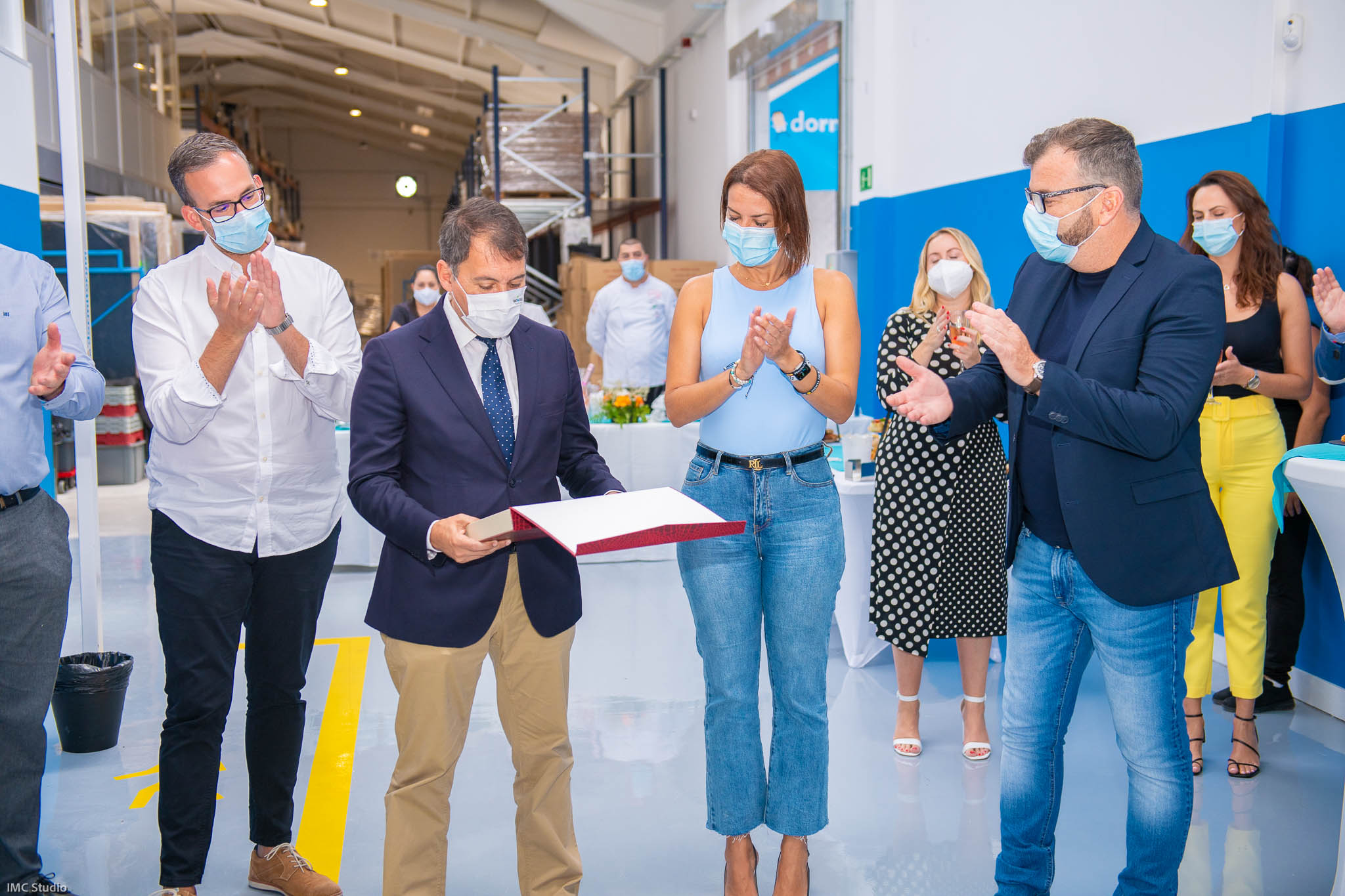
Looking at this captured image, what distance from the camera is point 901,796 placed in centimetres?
307

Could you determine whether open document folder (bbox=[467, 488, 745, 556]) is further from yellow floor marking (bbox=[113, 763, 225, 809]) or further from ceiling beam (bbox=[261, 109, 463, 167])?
ceiling beam (bbox=[261, 109, 463, 167])

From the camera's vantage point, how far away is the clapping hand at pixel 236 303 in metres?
2.06

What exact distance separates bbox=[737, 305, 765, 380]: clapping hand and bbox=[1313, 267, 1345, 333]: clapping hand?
6.19 ft

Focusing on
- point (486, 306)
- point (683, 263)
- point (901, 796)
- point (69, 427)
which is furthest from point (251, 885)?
point (683, 263)

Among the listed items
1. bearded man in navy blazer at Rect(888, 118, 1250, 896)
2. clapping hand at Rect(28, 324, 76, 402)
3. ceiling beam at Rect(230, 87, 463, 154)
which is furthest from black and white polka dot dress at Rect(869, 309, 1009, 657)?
ceiling beam at Rect(230, 87, 463, 154)

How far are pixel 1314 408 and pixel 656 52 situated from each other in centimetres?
934

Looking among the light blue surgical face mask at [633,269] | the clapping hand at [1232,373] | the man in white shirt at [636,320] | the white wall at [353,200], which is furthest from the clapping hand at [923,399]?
the white wall at [353,200]

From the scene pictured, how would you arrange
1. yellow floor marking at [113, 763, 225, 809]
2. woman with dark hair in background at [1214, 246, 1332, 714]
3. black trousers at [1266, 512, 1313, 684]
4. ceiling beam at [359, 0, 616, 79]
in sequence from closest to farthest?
yellow floor marking at [113, 763, 225, 809] < woman with dark hair in background at [1214, 246, 1332, 714] < black trousers at [1266, 512, 1313, 684] < ceiling beam at [359, 0, 616, 79]

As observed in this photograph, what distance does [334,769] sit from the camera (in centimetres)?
327

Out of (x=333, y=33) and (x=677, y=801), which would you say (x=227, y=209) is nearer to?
(x=677, y=801)

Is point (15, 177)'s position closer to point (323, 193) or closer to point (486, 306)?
point (486, 306)

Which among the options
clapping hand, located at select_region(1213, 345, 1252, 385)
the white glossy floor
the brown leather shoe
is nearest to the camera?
the brown leather shoe

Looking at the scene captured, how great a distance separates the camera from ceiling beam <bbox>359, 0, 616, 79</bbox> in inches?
506

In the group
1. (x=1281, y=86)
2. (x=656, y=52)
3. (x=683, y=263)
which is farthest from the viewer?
(x=656, y=52)
